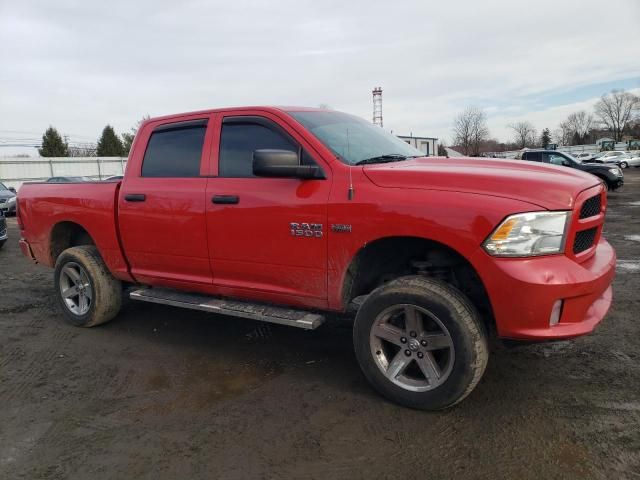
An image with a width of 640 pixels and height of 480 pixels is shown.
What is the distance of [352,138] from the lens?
3811mm

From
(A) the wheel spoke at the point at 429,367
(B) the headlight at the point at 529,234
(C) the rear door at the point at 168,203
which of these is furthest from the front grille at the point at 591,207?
(C) the rear door at the point at 168,203

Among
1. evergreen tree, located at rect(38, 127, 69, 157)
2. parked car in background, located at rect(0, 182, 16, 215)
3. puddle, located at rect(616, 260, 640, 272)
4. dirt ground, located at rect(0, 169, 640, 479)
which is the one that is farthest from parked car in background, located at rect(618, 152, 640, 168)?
evergreen tree, located at rect(38, 127, 69, 157)

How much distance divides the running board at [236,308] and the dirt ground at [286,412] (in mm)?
454

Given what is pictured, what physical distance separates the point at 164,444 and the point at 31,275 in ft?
19.6

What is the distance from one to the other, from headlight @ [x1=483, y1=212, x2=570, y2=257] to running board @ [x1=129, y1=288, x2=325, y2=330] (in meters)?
1.33

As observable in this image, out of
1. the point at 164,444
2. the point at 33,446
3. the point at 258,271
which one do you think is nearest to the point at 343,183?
the point at 258,271

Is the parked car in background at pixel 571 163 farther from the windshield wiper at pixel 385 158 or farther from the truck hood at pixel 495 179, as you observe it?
the truck hood at pixel 495 179

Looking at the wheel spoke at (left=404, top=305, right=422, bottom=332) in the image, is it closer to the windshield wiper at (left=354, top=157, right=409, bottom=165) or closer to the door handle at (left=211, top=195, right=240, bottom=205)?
the windshield wiper at (left=354, top=157, right=409, bottom=165)

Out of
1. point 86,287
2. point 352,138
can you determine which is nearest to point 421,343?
point 352,138

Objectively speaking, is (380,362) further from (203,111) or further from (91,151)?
(91,151)

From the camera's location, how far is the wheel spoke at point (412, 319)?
10.2 ft

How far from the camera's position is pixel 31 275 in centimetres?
759

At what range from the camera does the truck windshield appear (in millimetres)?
3555

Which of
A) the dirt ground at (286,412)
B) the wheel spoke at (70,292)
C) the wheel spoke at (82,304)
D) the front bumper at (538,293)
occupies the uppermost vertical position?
the front bumper at (538,293)
